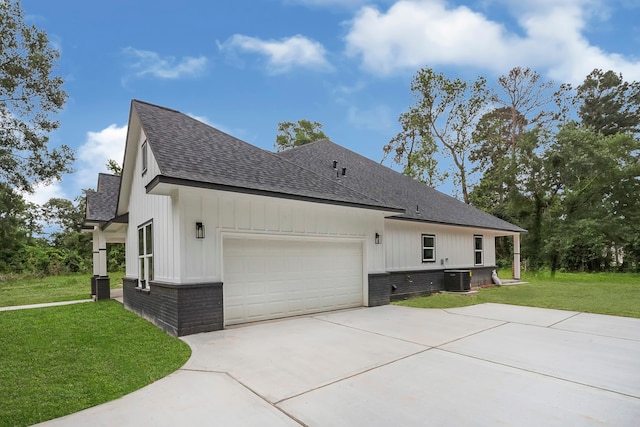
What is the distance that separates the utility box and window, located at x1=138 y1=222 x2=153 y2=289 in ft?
33.7

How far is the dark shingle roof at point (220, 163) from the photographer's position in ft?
22.4

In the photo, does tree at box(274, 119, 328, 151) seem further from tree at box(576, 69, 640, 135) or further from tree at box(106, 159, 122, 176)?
tree at box(576, 69, 640, 135)

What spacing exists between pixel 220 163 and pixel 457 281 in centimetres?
987

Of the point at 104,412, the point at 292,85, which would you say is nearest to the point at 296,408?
the point at 104,412

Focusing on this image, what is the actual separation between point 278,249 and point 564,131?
858 inches

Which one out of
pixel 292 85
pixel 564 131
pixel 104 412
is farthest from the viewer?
pixel 564 131

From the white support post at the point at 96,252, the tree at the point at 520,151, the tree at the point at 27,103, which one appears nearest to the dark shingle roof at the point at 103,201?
the white support post at the point at 96,252

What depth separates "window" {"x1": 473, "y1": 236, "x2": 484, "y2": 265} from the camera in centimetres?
1603

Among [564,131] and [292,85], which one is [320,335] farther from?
[564,131]

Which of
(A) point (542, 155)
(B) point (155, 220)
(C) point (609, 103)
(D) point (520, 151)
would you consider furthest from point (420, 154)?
(B) point (155, 220)

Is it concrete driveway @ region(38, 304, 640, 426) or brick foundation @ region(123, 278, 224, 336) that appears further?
brick foundation @ region(123, 278, 224, 336)

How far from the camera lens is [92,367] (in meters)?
4.93

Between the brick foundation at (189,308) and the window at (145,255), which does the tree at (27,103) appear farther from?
the brick foundation at (189,308)

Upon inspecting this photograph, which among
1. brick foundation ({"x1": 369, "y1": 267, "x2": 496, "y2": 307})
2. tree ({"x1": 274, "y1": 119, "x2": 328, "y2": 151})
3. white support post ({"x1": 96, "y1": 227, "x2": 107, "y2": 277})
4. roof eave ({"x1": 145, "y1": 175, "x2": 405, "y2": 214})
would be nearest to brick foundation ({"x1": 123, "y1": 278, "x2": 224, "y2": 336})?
roof eave ({"x1": 145, "y1": 175, "x2": 405, "y2": 214})
